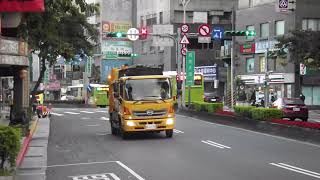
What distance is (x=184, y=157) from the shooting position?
66.0ft

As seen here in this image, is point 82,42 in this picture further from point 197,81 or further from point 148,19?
point 148,19

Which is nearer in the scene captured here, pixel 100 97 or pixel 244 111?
pixel 244 111

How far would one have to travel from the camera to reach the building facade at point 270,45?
6619 centimetres

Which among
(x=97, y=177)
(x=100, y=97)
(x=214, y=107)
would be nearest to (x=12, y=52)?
(x=97, y=177)

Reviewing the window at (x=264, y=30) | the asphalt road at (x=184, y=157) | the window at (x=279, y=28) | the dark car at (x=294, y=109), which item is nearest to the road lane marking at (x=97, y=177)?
the asphalt road at (x=184, y=157)

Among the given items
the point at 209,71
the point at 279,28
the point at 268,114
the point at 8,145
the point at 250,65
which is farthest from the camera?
the point at 209,71

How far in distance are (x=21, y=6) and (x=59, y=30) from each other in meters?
21.5

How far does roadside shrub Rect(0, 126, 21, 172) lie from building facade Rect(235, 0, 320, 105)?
48875 mm

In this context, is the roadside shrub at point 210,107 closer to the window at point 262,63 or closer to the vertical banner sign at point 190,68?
the vertical banner sign at point 190,68

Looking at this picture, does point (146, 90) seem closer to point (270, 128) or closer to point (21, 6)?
point (270, 128)

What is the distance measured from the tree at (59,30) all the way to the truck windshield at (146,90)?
11.9 feet

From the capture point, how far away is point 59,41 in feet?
109

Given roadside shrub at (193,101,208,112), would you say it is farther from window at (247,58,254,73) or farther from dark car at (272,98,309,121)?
window at (247,58,254,73)

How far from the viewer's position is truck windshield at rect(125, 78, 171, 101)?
2717 cm
